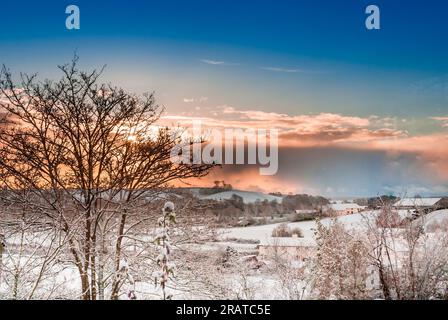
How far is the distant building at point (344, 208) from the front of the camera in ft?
18.4

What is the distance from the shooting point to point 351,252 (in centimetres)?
516

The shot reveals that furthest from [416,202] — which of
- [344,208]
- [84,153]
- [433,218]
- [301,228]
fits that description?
[84,153]

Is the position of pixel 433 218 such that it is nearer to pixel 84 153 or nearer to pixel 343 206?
pixel 343 206

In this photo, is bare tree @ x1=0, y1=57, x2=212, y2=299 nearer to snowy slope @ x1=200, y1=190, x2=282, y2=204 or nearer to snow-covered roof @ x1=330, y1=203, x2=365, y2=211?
snowy slope @ x1=200, y1=190, x2=282, y2=204

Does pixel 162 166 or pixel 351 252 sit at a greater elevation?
pixel 162 166

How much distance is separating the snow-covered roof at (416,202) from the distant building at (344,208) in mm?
557

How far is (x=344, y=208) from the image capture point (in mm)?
5863

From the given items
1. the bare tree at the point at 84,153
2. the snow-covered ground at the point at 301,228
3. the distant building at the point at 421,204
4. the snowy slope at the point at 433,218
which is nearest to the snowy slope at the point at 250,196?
the bare tree at the point at 84,153

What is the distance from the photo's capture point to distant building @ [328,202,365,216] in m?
5.62

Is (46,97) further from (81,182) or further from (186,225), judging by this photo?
(186,225)

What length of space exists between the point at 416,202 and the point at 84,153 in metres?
4.84

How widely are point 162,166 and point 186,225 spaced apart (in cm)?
151

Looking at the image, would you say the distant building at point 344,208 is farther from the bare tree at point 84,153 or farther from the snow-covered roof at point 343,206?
the bare tree at point 84,153
